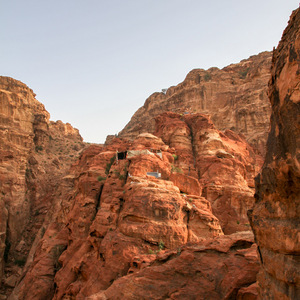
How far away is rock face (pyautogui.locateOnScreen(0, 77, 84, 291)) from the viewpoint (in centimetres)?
4375

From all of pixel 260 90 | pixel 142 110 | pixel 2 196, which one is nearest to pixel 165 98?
pixel 142 110

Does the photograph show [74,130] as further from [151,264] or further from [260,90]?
[151,264]

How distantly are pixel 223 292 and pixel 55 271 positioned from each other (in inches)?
767

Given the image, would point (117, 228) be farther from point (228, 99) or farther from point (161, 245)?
point (228, 99)

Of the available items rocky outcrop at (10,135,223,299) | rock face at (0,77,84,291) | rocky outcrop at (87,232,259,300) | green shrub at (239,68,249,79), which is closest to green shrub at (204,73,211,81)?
green shrub at (239,68,249,79)

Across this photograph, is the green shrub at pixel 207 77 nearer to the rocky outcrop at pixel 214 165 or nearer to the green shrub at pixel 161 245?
the rocky outcrop at pixel 214 165

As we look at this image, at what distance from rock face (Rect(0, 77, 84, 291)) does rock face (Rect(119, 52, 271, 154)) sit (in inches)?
766

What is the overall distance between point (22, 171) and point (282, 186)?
52072mm

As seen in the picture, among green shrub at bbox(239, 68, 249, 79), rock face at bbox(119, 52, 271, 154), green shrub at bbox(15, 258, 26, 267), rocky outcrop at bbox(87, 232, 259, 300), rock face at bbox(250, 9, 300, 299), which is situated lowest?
green shrub at bbox(15, 258, 26, 267)

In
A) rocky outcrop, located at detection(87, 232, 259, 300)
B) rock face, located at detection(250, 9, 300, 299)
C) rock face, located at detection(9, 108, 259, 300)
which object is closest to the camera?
rock face, located at detection(250, 9, 300, 299)

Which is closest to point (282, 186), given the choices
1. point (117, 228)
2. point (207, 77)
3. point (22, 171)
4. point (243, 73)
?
point (117, 228)

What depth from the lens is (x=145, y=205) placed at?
1939 centimetres

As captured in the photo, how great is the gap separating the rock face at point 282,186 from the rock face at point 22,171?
4175 cm

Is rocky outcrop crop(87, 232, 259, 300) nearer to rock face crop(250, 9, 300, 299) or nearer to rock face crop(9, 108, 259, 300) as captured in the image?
rock face crop(9, 108, 259, 300)
